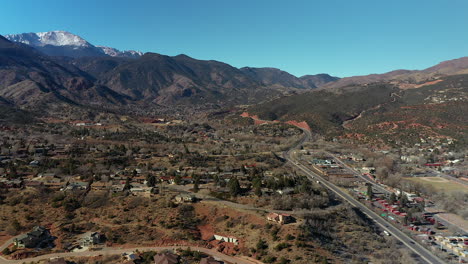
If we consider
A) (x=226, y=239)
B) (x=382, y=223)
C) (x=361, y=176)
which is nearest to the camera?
(x=226, y=239)

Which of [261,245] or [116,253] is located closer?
[116,253]

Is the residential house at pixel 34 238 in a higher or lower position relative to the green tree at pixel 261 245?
higher

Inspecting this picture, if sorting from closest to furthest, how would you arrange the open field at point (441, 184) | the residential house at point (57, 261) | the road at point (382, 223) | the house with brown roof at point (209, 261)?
1. the residential house at point (57, 261)
2. the house with brown roof at point (209, 261)
3. the road at point (382, 223)
4. the open field at point (441, 184)

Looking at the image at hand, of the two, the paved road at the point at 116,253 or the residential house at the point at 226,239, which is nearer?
the paved road at the point at 116,253

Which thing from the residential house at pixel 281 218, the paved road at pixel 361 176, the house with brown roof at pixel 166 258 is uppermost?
the residential house at pixel 281 218

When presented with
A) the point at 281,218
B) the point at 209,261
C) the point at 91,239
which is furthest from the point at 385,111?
the point at 91,239

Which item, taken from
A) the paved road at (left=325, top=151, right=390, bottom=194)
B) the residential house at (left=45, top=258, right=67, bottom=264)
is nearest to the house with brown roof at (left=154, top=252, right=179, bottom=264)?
the residential house at (left=45, top=258, right=67, bottom=264)

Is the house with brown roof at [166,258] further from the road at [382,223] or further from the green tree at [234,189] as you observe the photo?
the road at [382,223]

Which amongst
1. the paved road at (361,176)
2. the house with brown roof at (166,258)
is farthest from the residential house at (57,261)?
the paved road at (361,176)

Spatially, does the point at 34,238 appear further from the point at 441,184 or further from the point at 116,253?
the point at 441,184

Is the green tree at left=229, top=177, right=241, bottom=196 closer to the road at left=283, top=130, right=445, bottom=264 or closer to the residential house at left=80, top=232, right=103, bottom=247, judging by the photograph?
the residential house at left=80, top=232, right=103, bottom=247
